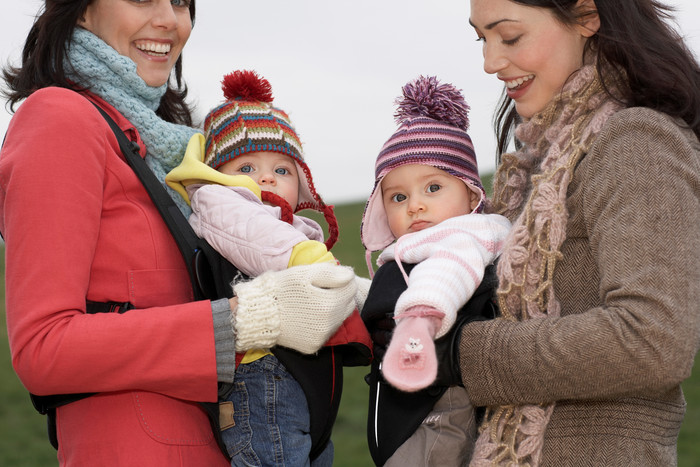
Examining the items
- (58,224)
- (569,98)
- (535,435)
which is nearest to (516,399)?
(535,435)

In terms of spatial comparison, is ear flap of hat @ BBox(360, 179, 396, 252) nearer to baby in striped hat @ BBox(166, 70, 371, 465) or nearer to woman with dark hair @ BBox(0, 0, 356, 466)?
baby in striped hat @ BBox(166, 70, 371, 465)

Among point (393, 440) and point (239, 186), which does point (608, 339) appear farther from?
point (239, 186)

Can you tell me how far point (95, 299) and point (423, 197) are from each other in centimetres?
113

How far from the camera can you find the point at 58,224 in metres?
2.03

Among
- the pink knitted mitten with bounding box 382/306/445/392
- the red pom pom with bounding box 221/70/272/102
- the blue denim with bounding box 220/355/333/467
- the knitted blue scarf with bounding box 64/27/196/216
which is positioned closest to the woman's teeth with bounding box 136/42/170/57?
the knitted blue scarf with bounding box 64/27/196/216

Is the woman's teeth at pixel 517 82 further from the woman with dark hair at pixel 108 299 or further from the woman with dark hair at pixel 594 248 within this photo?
the woman with dark hair at pixel 108 299

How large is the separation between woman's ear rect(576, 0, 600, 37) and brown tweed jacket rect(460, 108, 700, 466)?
35 cm

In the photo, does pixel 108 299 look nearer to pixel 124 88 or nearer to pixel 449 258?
pixel 124 88

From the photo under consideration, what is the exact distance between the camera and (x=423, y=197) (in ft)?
8.84

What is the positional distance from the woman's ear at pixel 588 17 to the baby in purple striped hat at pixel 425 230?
60 centimetres

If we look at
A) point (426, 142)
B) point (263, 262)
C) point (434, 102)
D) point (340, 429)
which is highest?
point (434, 102)

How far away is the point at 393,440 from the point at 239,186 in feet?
3.03

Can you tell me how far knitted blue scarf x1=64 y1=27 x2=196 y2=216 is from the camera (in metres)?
2.46

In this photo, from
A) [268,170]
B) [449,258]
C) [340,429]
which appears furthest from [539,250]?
[340,429]
